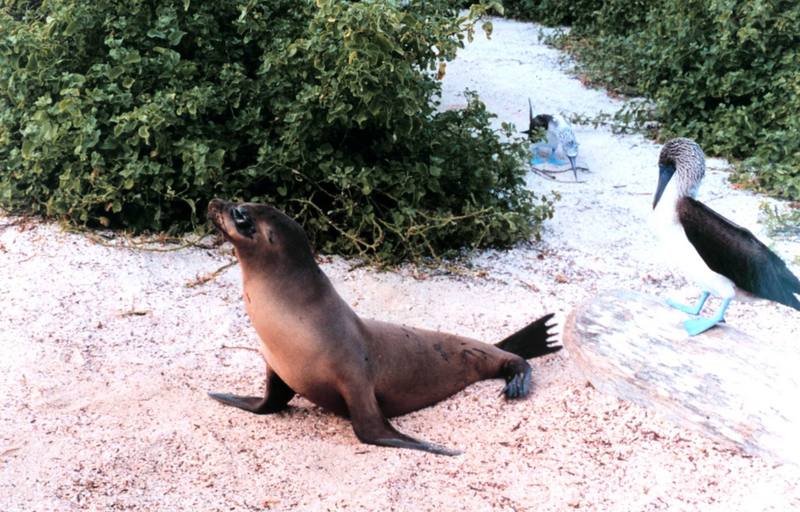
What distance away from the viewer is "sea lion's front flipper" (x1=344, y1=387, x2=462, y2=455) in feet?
11.5

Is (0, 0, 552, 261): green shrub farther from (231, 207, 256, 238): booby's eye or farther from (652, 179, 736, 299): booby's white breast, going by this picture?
(652, 179, 736, 299): booby's white breast

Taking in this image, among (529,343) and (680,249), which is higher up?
(680,249)

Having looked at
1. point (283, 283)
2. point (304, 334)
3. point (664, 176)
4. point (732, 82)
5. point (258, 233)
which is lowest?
point (304, 334)

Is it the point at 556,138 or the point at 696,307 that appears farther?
the point at 556,138

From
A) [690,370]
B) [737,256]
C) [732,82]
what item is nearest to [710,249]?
[737,256]

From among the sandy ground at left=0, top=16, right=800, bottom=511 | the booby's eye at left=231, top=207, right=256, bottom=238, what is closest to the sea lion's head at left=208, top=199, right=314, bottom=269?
the booby's eye at left=231, top=207, right=256, bottom=238

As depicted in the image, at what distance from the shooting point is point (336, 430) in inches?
147

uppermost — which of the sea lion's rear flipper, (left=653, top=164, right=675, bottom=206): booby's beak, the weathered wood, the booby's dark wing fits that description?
(left=653, top=164, right=675, bottom=206): booby's beak

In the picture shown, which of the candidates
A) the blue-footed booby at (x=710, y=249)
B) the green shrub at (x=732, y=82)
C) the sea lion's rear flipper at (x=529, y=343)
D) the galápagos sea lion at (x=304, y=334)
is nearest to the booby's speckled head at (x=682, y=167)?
the blue-footed booby at (x=710, y=249)

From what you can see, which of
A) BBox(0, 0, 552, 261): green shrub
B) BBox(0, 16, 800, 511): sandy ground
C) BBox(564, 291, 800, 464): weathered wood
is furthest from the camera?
BBox(0, 0, 552, 261): green shrub

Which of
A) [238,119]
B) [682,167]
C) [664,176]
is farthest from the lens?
[238,119]

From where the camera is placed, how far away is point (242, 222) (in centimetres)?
354

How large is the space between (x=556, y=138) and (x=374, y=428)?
467 centimetres

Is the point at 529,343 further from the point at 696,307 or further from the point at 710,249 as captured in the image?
the point at 710,249
